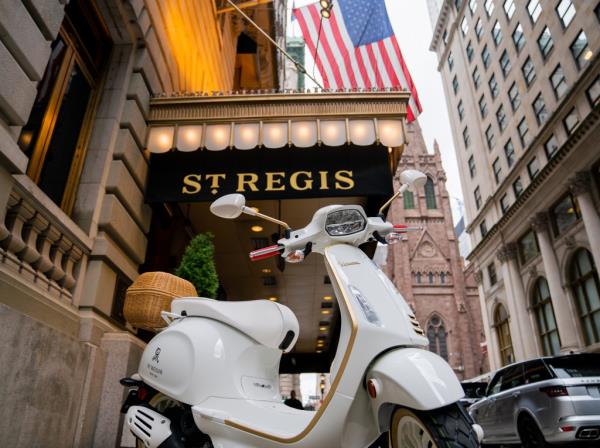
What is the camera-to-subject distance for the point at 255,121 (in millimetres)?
7273

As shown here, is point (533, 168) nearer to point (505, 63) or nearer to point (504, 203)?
point (504, 203)

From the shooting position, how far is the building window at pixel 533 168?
2420 centimetres

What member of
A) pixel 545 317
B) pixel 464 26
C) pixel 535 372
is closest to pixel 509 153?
pixel 545 317

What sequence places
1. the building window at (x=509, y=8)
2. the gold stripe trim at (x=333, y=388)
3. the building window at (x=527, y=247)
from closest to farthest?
1. the gold stripe trim at (x=333, y=388)
2. the building window at (x=527, y=247)
3. the building window at (x=509, y=8)

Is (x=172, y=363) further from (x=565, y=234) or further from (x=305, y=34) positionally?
(x=565, y=234)

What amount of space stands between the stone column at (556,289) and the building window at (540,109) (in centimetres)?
561

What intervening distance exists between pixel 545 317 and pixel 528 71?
14.7m

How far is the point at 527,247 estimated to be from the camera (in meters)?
25.5

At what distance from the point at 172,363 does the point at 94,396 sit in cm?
237

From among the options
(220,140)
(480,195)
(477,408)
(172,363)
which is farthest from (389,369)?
(480,195)

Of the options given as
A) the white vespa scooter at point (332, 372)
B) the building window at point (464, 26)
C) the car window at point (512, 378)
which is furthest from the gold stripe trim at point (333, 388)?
the building window at point (464, 26)

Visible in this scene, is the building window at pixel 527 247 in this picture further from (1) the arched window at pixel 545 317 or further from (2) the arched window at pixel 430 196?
(2) the arched window at pixel 430 196

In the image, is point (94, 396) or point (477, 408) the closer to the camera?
point (94, 396)

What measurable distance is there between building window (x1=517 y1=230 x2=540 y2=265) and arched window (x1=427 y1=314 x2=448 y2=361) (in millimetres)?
29186
